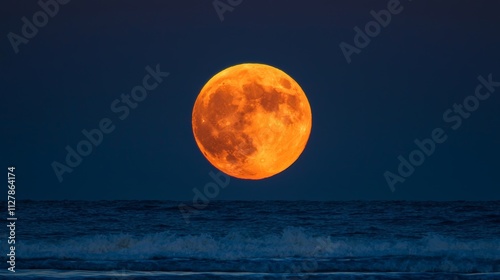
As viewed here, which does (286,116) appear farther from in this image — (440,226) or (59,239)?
(440,226)

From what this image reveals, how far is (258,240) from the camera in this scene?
893 inches

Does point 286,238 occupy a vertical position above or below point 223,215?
below

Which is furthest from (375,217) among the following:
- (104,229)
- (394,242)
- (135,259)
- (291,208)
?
(135,259)

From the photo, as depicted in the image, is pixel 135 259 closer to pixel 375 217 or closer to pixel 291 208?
pixel 375 217

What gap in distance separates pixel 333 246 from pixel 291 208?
15.8 meters

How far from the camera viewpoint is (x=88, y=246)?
20031 millimetres

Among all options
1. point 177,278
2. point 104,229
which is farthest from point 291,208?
point 177,278

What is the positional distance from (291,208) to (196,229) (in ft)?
35.9

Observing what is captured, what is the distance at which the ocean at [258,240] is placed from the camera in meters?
14.0

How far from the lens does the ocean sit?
14.0 meters

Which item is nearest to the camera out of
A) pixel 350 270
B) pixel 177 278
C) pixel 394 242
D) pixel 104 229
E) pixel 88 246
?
pixel 177 278

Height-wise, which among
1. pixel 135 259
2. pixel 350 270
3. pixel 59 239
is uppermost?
pixel 59 239

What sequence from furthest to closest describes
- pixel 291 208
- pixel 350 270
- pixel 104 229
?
pixel 291 208
pixel 104 229
pixel 350 270

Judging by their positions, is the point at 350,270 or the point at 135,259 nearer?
the point at 350,270
